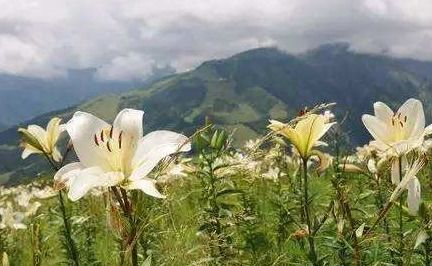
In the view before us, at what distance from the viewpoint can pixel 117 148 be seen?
2211mm

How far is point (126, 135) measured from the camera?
7.33ft

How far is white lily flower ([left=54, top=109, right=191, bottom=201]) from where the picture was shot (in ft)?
6.90

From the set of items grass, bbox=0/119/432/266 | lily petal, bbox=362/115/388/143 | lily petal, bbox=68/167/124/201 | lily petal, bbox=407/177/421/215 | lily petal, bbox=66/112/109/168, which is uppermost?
lily petal, bbox=66/112/109/168

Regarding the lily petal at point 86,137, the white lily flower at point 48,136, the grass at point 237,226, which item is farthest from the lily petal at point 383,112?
the white lily flower at point 48,136

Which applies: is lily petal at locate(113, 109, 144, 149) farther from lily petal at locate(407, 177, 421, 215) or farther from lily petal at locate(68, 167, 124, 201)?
lily petal at locate(407, 177, 421, 215)

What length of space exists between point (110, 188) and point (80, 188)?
0.18m

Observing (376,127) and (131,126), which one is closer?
(131,126)

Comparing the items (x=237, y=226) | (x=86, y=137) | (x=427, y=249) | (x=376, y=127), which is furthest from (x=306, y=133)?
(x=237, y=226)

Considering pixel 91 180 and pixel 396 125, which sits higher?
pixel 91 180

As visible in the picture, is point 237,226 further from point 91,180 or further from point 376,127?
point 91,180

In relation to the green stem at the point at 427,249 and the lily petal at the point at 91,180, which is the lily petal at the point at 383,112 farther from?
the lily petal at the point at 91,180

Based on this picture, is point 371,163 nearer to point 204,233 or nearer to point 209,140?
point 209,140

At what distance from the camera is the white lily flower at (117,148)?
6.90 feet

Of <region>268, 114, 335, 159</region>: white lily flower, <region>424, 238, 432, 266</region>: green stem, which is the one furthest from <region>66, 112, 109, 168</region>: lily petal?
<region>424, 238, 432, 266</region>: green stem
